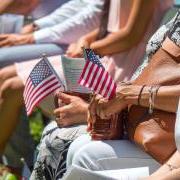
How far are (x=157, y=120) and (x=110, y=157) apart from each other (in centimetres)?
24

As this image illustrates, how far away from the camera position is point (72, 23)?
469cm

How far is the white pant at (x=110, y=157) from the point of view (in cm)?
280

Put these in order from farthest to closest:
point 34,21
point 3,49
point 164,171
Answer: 1. point 34,21
2. point 3,49
3. point 164,171

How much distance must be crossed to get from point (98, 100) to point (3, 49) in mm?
1966

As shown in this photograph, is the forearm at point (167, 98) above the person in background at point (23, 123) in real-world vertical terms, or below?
above

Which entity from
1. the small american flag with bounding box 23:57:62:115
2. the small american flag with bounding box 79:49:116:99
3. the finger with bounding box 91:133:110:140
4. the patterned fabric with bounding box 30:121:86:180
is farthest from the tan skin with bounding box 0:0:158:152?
the finger with bounding box 91:133:110:140

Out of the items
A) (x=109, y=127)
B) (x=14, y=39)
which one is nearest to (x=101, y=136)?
(x=109, y=127)

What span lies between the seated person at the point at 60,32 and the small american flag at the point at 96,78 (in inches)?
66.5

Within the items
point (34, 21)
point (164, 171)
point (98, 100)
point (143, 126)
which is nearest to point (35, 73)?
point (98, 100)

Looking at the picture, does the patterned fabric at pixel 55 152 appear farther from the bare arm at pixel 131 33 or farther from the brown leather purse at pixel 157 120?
the bare arm at pixel 131 33

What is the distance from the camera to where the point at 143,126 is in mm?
2777

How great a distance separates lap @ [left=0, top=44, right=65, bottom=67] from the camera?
467 cm

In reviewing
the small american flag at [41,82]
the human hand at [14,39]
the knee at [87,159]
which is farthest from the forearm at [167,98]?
the human hand at [14,39]

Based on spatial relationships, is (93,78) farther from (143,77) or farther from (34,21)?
(34,21)
